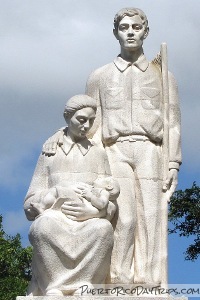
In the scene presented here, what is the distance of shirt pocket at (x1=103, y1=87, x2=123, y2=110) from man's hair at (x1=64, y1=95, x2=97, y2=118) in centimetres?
55

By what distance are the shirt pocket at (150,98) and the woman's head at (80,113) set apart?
2.77ft

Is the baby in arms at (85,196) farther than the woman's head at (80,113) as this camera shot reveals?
No

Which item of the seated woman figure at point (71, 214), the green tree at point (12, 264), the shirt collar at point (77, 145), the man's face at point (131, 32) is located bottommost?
the seated woman figure at point (71, 214)

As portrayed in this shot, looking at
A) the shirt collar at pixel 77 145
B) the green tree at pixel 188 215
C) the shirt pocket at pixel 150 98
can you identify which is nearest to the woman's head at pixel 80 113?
the shirt collar at pixel 77 145

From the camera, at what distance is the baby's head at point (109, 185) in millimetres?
11719

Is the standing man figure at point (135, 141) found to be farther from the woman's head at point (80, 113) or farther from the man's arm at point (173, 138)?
the woman's head at point (80, 113)

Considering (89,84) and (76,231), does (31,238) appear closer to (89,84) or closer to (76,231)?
(76,231)

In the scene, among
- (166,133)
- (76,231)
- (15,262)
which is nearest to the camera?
(76,231)

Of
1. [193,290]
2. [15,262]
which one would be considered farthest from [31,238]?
[15,262]

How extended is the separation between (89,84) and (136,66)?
2.21 feet

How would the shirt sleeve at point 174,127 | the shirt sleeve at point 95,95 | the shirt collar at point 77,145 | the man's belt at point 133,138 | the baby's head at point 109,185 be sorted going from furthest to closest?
the shirt sleeve at point 95,95 → the shirt sleeve at point 174,127 → the man's belt at point 133,138 → the shirt collar at point 77,145 → the baby's head at point 109,185

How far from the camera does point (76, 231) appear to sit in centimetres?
1137

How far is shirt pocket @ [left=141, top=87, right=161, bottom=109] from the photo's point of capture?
40.9ft

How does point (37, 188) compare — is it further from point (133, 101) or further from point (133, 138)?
point (133, 101)
